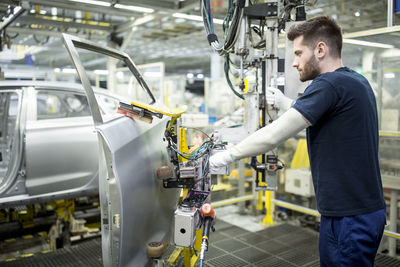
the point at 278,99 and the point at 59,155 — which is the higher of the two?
the point at 278,99

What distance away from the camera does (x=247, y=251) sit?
3859 millimetres

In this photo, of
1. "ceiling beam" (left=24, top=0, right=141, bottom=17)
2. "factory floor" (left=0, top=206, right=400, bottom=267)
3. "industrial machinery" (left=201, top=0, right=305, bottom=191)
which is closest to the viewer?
"industrial machinery" (left=201, top=0, right=305, bottom=191)

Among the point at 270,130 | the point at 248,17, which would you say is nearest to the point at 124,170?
the point at 270,130

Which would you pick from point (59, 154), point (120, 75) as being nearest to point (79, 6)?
point (120, 75)

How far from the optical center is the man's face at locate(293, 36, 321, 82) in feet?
5.96

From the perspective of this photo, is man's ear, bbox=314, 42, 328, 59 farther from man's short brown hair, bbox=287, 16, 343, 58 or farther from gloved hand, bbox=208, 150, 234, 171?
gloved hand, bbox=208, 150, 234, 171

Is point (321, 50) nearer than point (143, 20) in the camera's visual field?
Yes

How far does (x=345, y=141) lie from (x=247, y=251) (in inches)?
101

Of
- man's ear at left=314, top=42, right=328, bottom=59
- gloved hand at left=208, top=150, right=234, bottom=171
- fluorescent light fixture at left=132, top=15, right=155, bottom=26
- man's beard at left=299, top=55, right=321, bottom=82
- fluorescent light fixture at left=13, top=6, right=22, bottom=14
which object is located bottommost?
gloved hand at left=208, top=150, right=234, bottom=171

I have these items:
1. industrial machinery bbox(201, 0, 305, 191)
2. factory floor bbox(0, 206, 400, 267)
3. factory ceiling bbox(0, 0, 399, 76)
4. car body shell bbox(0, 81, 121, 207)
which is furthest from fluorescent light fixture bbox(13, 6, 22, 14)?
factory floor bbox(0, 206, 400, 267)

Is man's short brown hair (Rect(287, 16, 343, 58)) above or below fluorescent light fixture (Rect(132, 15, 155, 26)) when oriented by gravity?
below

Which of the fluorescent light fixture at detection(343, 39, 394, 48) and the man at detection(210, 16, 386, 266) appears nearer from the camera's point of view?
the man at detection(210, 16, 386, 266)

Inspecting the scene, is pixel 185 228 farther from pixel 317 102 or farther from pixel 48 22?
pixel 48 22

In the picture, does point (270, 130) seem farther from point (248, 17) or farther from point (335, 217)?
point (248, 17)
